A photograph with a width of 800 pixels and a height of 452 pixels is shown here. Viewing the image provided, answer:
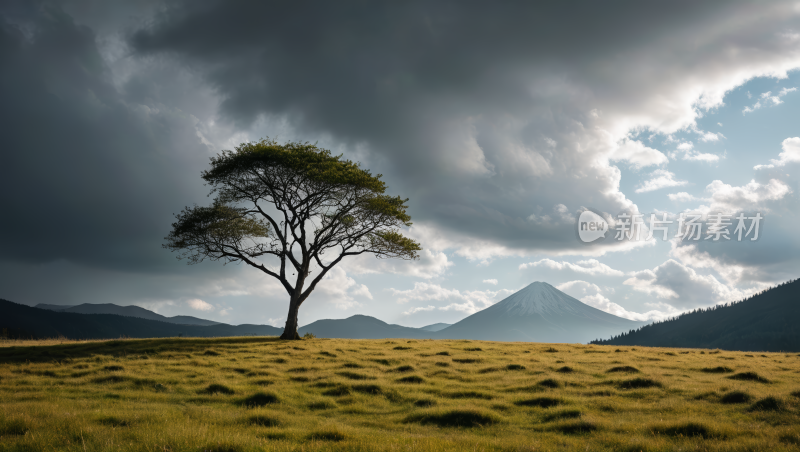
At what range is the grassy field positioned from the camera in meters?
9.55

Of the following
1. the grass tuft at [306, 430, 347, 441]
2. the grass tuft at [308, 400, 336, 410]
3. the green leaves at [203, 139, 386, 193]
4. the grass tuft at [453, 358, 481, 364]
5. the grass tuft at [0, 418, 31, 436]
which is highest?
the green leaves at [203, 139, 386, 193]

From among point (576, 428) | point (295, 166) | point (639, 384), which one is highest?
point (295, 166)

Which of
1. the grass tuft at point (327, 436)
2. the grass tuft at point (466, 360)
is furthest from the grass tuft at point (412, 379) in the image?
the grass tuft at point (327, 436)

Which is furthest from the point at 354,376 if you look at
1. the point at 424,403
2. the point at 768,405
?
the point at 768,405

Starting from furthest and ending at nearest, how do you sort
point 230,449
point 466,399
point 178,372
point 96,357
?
point 96,357 < point 178,372 < point 466,399 < point 230,449

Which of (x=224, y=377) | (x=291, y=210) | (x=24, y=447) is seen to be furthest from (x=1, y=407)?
(x=291, y=210)

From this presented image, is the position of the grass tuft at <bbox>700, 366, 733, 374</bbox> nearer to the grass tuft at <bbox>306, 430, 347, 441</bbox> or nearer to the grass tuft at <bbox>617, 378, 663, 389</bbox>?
the grass tuft at <bbox>617, 378, 663, 389</bbox>

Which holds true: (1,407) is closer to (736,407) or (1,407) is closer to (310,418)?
(310,418)

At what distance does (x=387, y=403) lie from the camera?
15.0 meters

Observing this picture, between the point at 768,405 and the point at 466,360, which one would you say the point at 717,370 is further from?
the point at 466,360

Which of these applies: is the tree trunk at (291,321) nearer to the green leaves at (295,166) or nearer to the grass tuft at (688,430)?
the green leaves at (295,166)

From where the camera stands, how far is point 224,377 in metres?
19.6

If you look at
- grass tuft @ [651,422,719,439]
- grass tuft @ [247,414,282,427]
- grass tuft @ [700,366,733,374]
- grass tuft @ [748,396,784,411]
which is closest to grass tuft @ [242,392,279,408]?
grass tuft @ [247,414,282,427]

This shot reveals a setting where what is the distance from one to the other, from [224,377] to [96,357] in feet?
37.6
